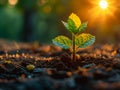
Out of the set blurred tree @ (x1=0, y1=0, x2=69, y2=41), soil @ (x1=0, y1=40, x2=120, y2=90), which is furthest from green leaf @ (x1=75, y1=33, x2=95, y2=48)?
blurred tree @ (x1=0, y1=0, x2=69, y2=41)

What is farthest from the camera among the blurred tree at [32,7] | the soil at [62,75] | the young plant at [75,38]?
Result: the blurred tree at [32,7]

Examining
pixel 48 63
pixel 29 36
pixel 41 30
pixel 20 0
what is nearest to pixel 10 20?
pixel 41 30

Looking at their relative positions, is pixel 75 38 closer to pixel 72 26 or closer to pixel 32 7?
pixel 72 26

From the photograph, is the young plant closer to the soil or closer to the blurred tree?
the soil

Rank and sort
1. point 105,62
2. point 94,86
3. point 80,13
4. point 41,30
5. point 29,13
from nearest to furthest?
point 94,86 < point 105,62 < point 80,13 < point 29,13 < point 41,30

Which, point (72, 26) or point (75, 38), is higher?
point (72, 26)

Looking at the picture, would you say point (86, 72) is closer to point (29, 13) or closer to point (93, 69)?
point (93, 69)

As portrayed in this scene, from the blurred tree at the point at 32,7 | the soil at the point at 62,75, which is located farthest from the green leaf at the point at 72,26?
the blurred tree at the point at 32,7

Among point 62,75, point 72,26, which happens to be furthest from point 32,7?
point 62,75

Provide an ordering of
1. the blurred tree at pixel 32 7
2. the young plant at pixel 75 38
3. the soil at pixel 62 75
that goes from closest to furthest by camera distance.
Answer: the soil at pixel 62 75 < the young plant at pixel 75 38 < the blurred tree at pixel 32 7

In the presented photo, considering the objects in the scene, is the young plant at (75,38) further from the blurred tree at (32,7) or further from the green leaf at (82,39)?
the blurred tree at (32,7)

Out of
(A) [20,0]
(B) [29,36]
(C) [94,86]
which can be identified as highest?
(A) [20,0]
